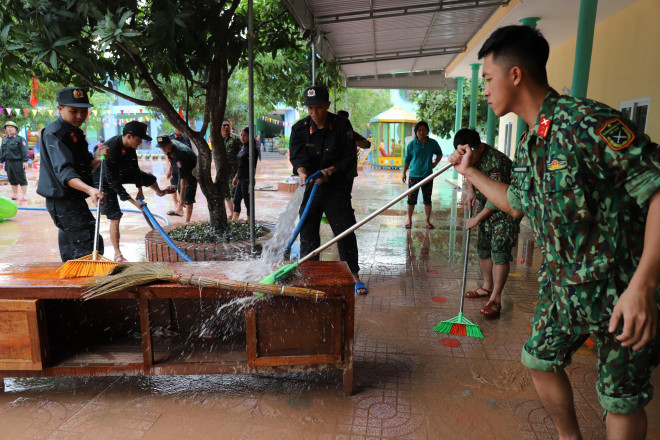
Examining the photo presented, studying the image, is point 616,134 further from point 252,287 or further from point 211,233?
point 211,233

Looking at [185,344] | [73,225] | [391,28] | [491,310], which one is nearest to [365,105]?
[391,28]

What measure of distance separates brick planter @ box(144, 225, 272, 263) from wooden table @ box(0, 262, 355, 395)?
67.4 inches

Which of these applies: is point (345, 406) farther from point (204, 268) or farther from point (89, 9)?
point (89, 9)

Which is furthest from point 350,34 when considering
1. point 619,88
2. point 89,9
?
point 89,9

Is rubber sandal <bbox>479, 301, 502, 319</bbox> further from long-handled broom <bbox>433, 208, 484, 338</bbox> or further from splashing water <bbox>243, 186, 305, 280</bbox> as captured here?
splashing water <bbox>243, 186, 305, 280</bbox>

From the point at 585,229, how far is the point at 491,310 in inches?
98.0

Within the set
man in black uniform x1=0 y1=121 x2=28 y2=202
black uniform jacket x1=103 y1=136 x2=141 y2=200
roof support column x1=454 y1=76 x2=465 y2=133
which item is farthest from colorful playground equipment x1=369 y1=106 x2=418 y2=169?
black uniform jacket x1=103 y1=136 x2=141 y2=200

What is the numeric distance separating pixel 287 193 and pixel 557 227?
1168 cm

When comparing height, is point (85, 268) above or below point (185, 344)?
above

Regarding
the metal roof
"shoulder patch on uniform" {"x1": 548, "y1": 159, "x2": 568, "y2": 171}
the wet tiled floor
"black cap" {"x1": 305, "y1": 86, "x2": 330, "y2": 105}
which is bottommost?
the wet tiled floor

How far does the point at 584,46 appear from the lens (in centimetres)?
589

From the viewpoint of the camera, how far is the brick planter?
4754 mm

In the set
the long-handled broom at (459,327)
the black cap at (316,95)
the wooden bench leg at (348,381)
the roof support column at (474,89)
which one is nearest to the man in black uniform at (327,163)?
the black cap at (316,95)

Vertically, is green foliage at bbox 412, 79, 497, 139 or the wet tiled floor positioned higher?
green foliage at bbox 412, 79, 497, 139
